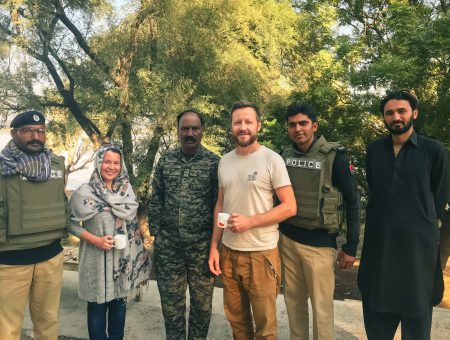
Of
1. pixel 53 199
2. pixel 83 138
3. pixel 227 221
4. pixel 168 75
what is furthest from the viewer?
pixel 83 138

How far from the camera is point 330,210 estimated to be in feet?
9.38

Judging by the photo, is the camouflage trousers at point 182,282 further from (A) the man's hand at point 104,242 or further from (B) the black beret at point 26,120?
(B) the black beret at point 26,120

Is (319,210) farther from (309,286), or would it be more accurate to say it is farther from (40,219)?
(40,219)

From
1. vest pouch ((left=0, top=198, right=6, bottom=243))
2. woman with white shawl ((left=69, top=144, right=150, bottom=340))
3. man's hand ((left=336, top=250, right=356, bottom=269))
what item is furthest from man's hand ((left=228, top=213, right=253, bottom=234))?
vest pouch ((left=0, top=198, right=6, bottom=243))

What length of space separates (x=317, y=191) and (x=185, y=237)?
1184mm

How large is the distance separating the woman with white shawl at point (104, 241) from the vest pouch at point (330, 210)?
5.50 feet

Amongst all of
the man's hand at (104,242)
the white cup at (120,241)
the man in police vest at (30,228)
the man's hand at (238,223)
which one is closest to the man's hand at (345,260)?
the man's hand at (238,223)

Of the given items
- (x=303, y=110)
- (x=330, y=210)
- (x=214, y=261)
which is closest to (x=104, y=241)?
(x=214, y=261)

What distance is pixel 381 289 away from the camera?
8.88 ft

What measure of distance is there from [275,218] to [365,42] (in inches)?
381

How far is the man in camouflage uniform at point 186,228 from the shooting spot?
3154mm

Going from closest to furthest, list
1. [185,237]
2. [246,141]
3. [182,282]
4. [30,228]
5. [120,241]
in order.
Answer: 1. [246,141]
2. [30,228]
3. [120,241]
4. [185,237]
5. [182,282]

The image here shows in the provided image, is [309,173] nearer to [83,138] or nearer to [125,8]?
[125,8]

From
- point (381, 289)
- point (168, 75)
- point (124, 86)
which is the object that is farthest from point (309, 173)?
point (124, 86)
